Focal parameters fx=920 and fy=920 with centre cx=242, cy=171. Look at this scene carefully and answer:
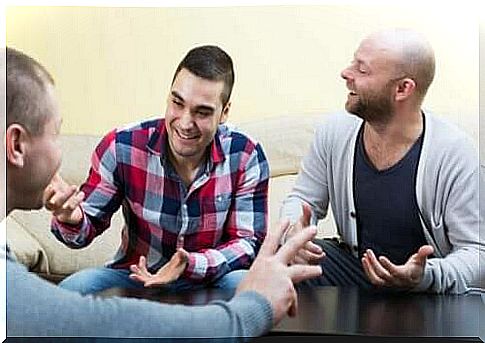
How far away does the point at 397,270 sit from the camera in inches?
82.8

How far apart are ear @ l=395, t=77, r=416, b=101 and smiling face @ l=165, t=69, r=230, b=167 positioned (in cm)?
39

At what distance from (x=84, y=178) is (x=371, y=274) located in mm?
694

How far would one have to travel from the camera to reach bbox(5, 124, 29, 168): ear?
79.4 inches

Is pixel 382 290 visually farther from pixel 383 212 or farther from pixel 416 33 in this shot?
pixel 416 33

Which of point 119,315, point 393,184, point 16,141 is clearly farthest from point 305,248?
point 16,141

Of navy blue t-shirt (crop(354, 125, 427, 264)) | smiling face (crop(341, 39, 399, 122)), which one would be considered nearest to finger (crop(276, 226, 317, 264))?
navy blue t-shirt (crop(354, 125, 427, 264))

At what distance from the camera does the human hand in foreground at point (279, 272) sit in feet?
6.53

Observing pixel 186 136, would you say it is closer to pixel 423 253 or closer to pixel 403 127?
pixel 403 127

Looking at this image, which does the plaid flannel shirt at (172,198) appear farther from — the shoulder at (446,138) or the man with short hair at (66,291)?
the shoulder at (446,138)

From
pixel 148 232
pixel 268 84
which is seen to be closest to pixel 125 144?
pixel 148 232

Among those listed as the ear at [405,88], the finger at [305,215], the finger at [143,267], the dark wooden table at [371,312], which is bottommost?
the dark wooden table at [371,312]

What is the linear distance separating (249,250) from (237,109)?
32 cm

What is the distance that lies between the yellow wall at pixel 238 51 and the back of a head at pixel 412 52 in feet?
0.06

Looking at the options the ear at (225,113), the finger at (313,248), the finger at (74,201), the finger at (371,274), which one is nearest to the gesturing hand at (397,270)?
the finger at (371,274)
